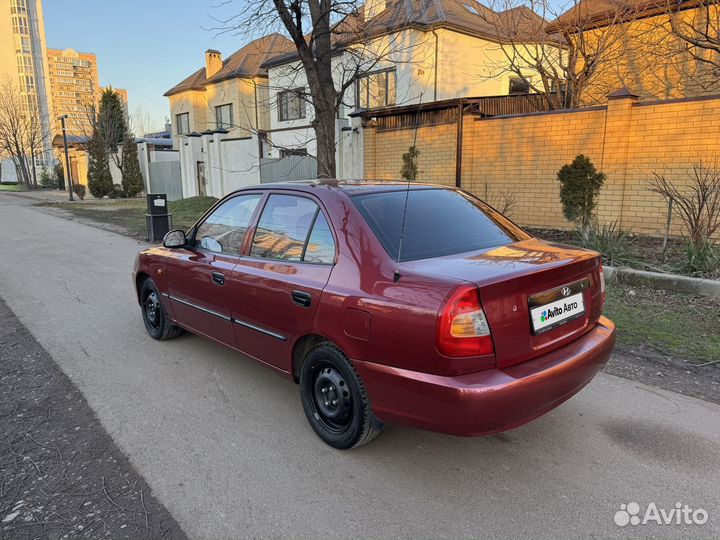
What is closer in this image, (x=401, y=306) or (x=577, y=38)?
(x=401, y=306)

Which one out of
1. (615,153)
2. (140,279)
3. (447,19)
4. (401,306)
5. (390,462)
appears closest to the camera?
(401,306)

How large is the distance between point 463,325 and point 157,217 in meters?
11.4

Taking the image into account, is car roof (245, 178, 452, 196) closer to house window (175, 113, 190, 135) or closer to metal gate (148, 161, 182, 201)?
metal gate (148, 161, 182, 201)

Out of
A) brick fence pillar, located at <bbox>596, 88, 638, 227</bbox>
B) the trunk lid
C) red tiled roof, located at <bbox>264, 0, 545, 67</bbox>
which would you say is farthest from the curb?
red tiled roof, located at <bbox>264, 0, 545, 67</bbox>

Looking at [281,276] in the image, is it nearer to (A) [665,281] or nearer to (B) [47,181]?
(A) [665,281]

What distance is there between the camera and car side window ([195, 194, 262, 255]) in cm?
386

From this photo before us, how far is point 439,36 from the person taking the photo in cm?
1795

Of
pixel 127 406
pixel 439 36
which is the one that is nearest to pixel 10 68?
pixel 439 36

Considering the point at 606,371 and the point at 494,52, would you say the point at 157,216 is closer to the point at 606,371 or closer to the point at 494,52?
the point at 606,371

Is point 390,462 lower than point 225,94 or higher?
lower

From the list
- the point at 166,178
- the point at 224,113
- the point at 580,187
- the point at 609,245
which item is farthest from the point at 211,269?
the point at 224,113

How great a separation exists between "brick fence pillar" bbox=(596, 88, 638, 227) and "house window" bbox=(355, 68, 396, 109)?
11264mm

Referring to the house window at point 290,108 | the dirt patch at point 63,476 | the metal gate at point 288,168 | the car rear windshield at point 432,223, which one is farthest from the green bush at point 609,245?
the house window at point 290,108

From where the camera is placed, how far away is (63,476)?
111 inches
